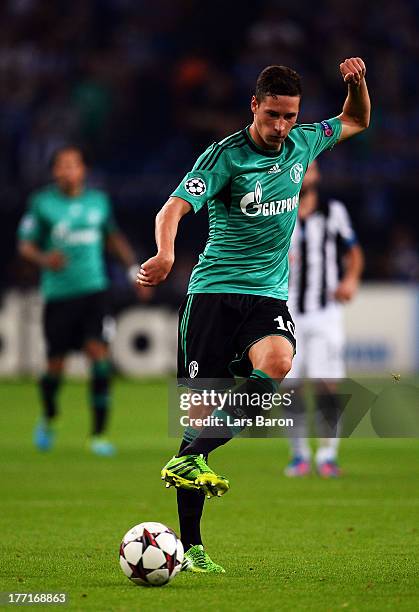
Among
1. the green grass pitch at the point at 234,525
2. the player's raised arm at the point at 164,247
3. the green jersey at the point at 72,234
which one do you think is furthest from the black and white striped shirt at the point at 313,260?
the player's raised arm at the point at 164,247

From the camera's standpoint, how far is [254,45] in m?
20.7

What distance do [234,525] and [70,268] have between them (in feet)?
15.2

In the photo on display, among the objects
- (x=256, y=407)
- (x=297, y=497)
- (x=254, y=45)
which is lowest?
(x=297, y=497)

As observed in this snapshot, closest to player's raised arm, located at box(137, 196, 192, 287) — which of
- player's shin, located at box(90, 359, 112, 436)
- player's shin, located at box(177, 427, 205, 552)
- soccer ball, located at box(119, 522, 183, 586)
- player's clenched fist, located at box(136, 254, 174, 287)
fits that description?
player's clenched fist, located at box(136, 254, 174, 287)

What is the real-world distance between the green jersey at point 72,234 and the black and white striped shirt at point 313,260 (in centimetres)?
233

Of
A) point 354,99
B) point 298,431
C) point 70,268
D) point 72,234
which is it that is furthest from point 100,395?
point 354,99

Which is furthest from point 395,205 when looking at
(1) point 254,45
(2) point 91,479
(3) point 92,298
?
(2) point 91,479

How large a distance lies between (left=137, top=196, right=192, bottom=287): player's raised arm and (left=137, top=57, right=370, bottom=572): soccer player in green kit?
0.20 feet

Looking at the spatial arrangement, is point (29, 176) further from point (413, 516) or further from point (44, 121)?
point (413, 516)

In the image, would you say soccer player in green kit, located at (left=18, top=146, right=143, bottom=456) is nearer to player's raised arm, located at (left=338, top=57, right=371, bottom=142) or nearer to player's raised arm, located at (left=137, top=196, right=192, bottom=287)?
player's raised arm, located at (left=338, top=57, right=371, bottom=142)

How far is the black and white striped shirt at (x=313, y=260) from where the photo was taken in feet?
30.7

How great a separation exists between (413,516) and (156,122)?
47.5 ft

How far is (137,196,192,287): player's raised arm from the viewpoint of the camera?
4855mm

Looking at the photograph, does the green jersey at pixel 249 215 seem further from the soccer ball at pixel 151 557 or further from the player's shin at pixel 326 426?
the player's shin at pixel 326 426
